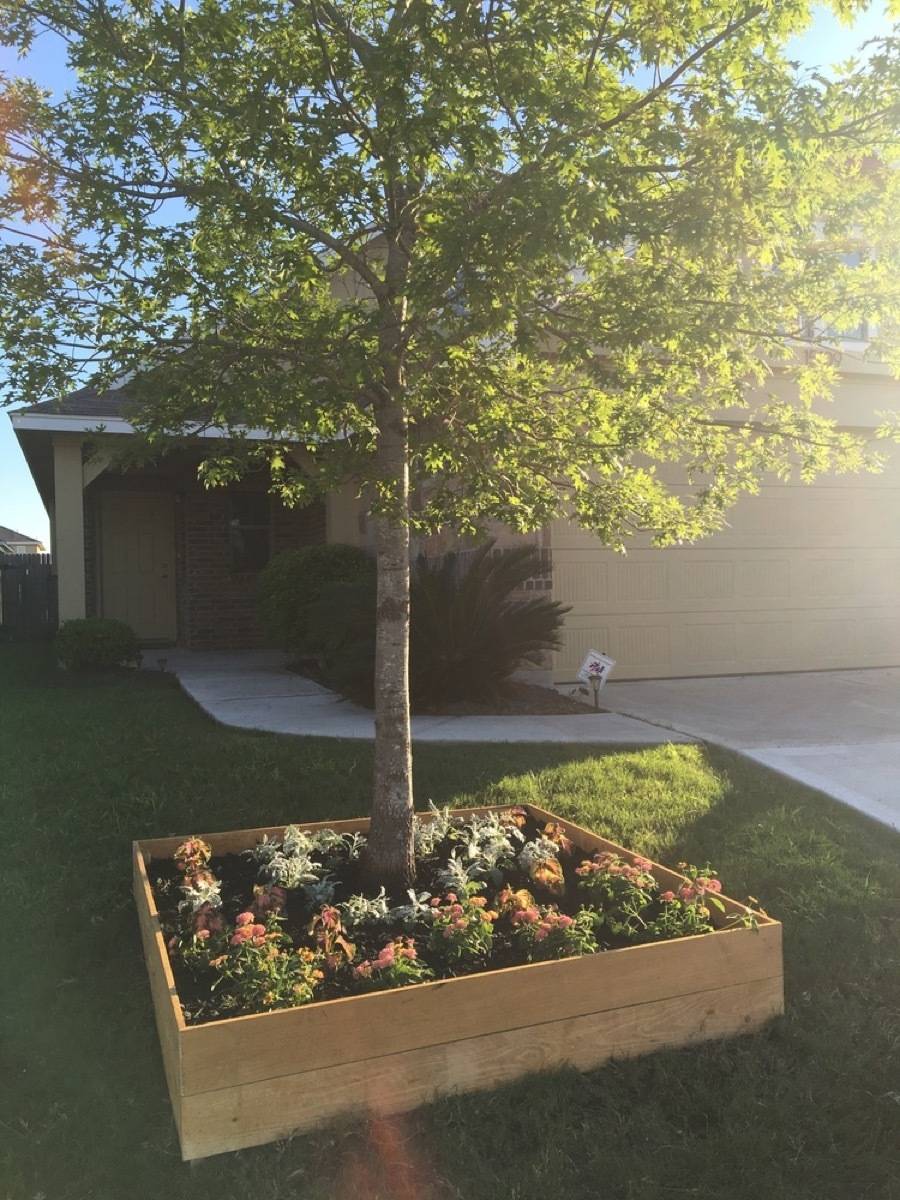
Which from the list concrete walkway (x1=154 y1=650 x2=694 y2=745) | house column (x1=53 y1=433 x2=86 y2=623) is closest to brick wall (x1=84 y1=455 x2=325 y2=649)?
house column (x1=53 y1=433 x2=86 y2=623)

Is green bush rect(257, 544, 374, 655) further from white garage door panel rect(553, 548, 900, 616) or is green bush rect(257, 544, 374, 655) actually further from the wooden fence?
the wooden fence

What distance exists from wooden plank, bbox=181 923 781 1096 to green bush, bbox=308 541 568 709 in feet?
14.7

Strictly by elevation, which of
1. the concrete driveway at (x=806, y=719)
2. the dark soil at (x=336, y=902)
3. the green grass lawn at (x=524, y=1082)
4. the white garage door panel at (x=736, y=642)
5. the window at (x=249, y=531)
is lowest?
the green grass lawn at (x=524, y=1082)

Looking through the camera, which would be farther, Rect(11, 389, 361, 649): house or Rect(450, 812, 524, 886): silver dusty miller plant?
Rect(11, 389, 361, 649): house

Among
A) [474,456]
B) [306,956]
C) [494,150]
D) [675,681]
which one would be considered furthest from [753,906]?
[675,681]

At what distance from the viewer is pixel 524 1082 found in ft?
8.43

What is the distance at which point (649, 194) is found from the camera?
2822 millimetres

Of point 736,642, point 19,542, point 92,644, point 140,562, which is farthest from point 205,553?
point 19,542

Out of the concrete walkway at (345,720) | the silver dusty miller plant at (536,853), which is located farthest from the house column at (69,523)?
the silver dusty miller plant at (536,853)

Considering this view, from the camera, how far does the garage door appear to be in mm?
9062

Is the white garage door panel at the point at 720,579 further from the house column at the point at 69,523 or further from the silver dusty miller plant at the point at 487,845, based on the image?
the house column at the point at 69,523

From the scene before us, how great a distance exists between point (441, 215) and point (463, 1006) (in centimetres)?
231

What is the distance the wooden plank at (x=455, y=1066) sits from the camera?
2.27 m

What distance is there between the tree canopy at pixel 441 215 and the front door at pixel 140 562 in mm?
10058
